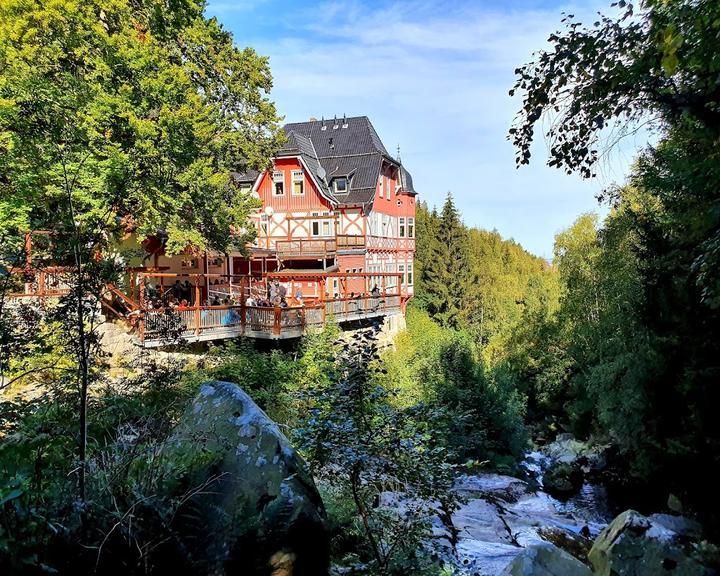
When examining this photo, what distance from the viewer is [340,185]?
1108 inches

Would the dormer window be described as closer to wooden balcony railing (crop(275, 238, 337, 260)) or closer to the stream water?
wooden balcony railing (crop(275, 238, 337, 260))

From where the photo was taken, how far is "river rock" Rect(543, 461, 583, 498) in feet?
44.9

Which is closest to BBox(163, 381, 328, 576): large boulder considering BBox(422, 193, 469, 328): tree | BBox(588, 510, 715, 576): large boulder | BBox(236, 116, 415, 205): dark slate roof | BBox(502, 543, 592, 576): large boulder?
BBox(502, 543, 592, 576): large boulder

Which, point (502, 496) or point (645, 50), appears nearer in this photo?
point (645, 50)

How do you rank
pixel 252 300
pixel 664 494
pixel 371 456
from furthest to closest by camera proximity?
pixel 252 300
pixel 664 494
pixel 371 456

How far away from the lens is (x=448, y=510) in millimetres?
4410

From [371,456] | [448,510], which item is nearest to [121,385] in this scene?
[371,456]

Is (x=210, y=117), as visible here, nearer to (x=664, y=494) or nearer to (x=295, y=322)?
(x=295, y=322)

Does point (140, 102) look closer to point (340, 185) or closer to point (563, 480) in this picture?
point (340, 185)

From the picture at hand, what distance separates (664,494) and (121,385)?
11.5m

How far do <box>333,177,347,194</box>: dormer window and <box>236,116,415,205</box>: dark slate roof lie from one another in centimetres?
29

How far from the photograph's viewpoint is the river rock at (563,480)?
13.7 meters

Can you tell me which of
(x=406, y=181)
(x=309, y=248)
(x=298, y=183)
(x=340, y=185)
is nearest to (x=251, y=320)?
(x=309, y=248)

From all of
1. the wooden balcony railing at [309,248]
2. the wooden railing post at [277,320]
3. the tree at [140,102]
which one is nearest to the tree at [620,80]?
the tree at [140,102]
